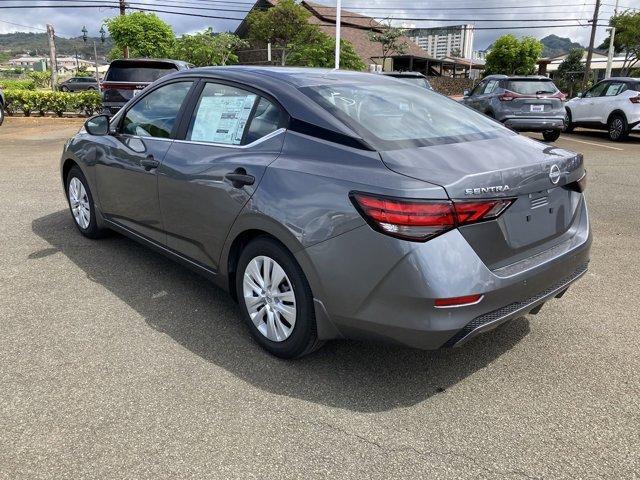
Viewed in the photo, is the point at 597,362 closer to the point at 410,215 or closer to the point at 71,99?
the point at 410,215

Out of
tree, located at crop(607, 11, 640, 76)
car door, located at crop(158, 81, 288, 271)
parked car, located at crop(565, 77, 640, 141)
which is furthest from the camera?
tree, located at crop(607, 11, 640, 76)

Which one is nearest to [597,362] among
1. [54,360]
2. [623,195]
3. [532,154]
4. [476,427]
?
[476,427]

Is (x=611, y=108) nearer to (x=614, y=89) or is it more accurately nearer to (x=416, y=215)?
(x=614, y=89)

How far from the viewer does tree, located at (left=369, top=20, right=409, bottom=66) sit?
138 feet

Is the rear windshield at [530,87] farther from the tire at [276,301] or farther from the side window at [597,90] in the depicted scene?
the tire at [276,301]

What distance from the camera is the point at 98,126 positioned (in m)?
4.66

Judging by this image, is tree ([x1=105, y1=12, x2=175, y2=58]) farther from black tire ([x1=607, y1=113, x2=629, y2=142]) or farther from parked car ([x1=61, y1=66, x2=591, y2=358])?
parked car ([x1=61, y1=66, x2=591, y2=358])

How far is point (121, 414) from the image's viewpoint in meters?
2.69

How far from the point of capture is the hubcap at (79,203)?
513 cm

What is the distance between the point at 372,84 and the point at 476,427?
2220mm

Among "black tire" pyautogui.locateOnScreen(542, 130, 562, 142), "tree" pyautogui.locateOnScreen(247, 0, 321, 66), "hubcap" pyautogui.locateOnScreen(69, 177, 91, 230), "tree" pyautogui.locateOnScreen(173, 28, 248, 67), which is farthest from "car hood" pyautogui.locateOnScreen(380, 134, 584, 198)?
"tree" pyautogui.locateOnScreen(247, 0, 321, 66)

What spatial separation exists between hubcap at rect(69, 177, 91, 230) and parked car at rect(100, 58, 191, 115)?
7.74 m

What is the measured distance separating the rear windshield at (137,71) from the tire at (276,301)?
Answer: 10.4 meters

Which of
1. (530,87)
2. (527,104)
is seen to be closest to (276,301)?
(527,104)
